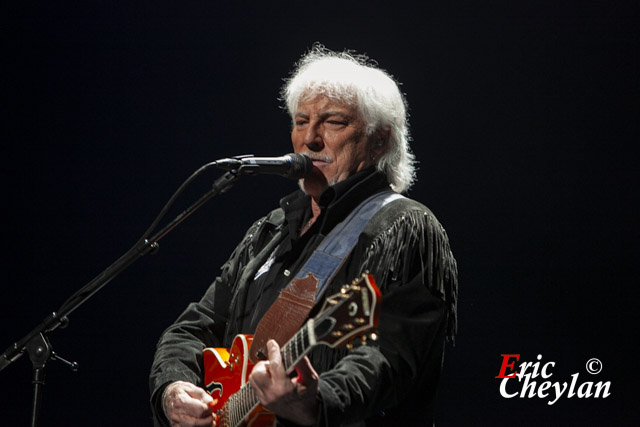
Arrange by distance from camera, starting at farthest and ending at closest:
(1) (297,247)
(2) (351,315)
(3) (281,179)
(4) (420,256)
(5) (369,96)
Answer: (3) (281,179), (5) (369,96), (1) (297,247), (4) (420,256), (2) (351,315)

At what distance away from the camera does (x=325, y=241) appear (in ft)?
7.00

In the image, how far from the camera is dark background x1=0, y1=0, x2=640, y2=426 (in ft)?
10.8

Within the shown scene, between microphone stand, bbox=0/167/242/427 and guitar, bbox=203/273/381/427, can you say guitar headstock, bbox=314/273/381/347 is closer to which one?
guitar, bbox=203/273/381/427

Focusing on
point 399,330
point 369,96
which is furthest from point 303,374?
point 369,96

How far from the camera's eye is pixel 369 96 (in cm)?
237

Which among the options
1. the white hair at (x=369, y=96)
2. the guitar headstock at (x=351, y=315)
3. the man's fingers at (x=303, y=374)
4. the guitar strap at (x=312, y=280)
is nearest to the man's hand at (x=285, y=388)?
the man's fingers at (x=303, y=374)

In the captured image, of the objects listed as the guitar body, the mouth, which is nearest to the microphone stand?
the guitar body

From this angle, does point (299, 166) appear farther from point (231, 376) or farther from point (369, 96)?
point (231, 376)

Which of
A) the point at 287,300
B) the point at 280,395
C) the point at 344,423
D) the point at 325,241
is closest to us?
the point at 280,395

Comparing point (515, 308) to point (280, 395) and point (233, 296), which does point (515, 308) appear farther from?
point (280, 395)

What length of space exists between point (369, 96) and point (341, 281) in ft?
2.40

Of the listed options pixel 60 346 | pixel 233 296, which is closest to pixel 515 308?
pixel 233 296

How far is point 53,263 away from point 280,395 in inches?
100.0

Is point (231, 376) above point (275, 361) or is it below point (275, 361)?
below
